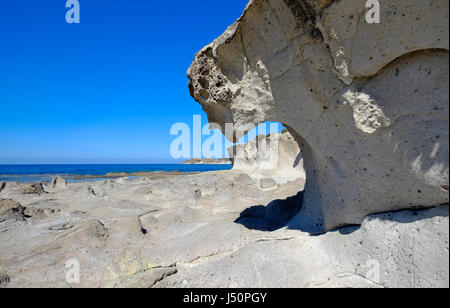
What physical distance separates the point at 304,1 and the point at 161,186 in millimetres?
7515

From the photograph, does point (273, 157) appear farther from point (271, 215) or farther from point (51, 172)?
point (51, 172)

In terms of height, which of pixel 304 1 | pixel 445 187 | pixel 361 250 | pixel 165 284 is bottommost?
pixel 165 284

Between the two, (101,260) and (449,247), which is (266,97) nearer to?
(449,247)

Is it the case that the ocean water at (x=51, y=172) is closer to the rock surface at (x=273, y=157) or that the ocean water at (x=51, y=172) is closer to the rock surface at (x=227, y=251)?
the rock surface at (x=273, y=157)

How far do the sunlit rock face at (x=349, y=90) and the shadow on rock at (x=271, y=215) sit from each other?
820mm

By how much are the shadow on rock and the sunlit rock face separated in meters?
0.82

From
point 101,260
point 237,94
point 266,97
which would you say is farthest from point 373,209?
point 101,260

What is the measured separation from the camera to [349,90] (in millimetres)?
2619

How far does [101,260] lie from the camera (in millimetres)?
3254

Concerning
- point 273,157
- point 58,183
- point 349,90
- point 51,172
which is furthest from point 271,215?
point 51,172

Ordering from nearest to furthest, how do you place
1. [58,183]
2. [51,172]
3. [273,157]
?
1. [58,183]
2. [273,157]
3. [51,172]

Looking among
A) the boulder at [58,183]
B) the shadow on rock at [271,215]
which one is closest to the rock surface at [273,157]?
the shadow on rock at [271,215]

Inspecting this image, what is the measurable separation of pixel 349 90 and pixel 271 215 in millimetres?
2943

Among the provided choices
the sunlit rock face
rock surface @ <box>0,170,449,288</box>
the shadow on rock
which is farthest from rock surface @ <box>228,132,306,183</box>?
the sunlit rock face
